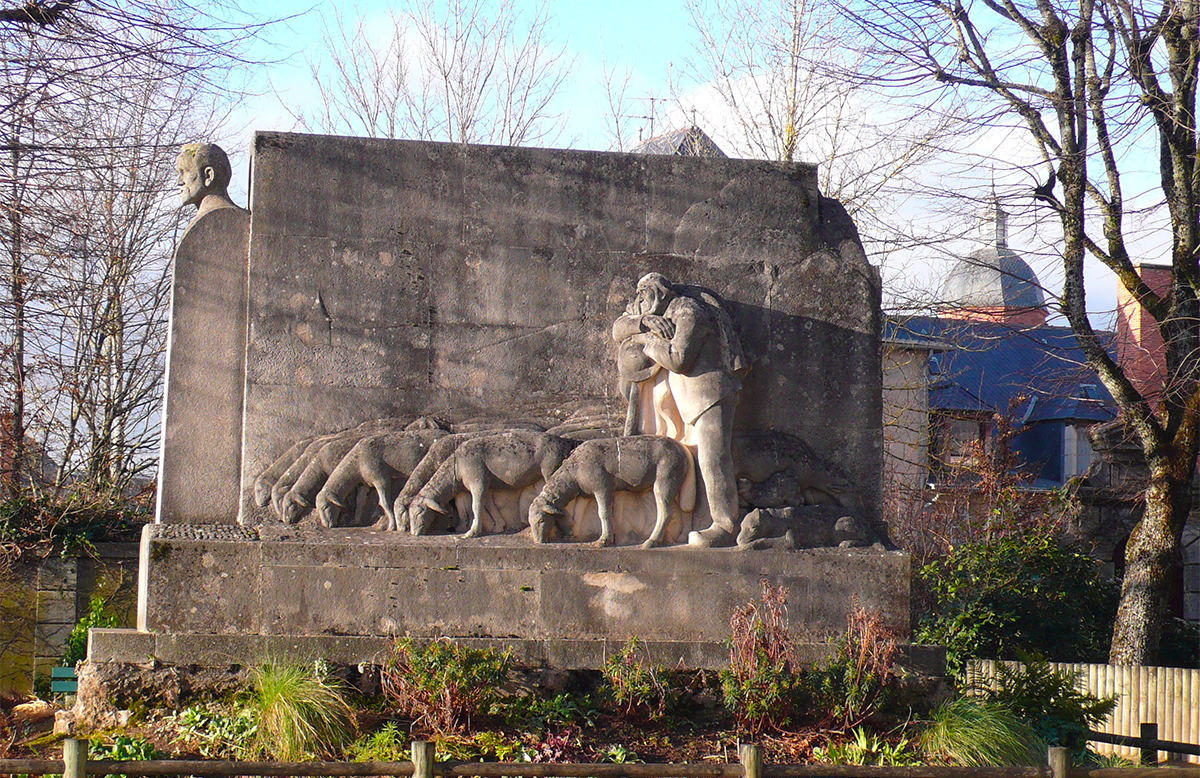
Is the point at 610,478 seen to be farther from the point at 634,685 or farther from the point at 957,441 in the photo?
the point at 957,441

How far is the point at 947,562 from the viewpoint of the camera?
1524 cm

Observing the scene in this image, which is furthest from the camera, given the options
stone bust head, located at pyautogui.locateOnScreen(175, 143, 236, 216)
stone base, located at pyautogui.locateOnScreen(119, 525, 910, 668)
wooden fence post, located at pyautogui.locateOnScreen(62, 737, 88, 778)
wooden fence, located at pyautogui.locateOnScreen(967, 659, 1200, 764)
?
wooden fence, located at pyautogui.locateOnScreen(967, 659, 1200, 764)

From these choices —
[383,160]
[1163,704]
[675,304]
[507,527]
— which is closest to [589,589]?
[507,527]

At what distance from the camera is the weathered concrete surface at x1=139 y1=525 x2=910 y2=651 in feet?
25.3

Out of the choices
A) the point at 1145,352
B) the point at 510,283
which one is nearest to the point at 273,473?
the point at 510,283

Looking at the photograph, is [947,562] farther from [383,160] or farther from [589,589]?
[383,160]

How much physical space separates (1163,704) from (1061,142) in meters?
5.90

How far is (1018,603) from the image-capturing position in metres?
14.3

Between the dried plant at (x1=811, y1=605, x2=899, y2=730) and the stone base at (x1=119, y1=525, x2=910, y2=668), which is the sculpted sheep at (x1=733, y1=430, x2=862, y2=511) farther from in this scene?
the dried plant at (x1=811, y1=605, x2=899, y2=730)

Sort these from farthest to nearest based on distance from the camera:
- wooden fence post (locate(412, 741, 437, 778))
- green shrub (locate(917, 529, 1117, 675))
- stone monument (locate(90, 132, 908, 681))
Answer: green shrub (locate(917, 529, 1117, 675)), stone monument (locate(90, 132, 908, 681)), wooden fence post (locate(412, 741, 437, 778))

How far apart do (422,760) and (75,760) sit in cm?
142

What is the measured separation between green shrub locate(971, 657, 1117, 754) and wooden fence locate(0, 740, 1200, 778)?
9.33 feet

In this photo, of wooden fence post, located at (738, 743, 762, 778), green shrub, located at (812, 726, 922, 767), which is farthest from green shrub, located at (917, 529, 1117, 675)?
wooden fence post, located at (738, 743, 762, 778)

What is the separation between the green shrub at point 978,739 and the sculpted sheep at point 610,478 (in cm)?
204
